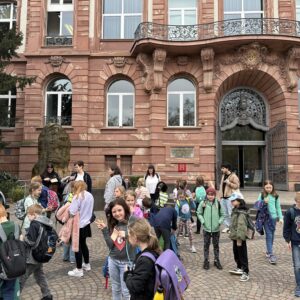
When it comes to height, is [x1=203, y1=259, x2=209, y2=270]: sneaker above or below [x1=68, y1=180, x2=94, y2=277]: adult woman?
below

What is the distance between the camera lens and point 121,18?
67.6 ft

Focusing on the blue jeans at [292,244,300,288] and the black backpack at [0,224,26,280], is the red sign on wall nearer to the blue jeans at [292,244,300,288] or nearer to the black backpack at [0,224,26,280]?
the blue jeans at [292,244,300,288]

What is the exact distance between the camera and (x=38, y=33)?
65.7 feet

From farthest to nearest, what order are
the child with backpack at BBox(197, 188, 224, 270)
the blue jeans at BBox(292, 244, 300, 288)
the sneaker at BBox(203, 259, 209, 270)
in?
the child with backpack at BBox(197, 188, 224, 270)
the sneaker at BBox(203, 259, 209, 270)
the blue jeans at BBox(292, 244, 300, 288)

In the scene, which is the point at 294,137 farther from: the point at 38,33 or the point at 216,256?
the point at 38,33

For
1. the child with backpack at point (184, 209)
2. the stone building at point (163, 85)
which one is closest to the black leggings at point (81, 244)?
the child with backpack at point (184, 209)

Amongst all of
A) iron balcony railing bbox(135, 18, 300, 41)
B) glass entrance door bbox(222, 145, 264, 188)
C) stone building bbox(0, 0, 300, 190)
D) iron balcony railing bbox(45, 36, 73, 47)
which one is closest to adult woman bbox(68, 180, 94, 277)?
stone building bbox(0, 0, 300, 190)

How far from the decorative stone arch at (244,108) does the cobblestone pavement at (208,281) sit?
13.2 meters

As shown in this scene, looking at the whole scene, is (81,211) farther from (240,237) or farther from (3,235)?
(240,237)

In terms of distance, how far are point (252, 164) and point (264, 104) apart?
12.2 ft

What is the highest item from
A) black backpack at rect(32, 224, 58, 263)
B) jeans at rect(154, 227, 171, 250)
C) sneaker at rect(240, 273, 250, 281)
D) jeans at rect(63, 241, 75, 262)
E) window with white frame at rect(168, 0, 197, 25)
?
window with white frame at rect(168, 0, 197, 25)

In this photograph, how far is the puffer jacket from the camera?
20.3 ft

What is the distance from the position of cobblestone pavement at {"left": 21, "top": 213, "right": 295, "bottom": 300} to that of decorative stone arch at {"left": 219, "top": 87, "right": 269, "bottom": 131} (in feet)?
43.3

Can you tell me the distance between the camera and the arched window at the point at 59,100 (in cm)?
2023
